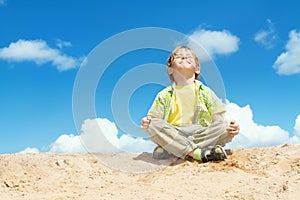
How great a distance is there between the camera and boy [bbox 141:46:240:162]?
5.54 m

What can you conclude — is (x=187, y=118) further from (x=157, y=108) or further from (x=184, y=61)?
(x=184, y=61)

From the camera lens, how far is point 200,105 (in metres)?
5.79

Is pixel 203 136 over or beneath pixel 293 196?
over

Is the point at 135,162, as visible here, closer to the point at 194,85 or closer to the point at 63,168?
the point at 63,168

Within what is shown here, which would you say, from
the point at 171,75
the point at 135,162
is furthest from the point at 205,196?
the point at 171,75

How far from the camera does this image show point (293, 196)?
13.0 ft

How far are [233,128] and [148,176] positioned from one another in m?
1.32

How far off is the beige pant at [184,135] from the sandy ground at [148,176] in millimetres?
222

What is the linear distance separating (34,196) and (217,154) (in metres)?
2.35

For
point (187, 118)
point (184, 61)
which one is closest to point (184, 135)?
point (187, 118)

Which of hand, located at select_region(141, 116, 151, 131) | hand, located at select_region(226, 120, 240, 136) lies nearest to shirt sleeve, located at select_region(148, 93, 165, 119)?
hand, located at select_region(141, 116, 151, 131)

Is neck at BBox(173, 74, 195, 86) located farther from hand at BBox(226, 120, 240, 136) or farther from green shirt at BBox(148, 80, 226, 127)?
hand at BBox(226, 120, 240, 136)

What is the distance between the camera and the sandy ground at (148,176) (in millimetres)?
4332

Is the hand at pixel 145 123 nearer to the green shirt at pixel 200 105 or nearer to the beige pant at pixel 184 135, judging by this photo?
the beige pant at pixel 184 135
